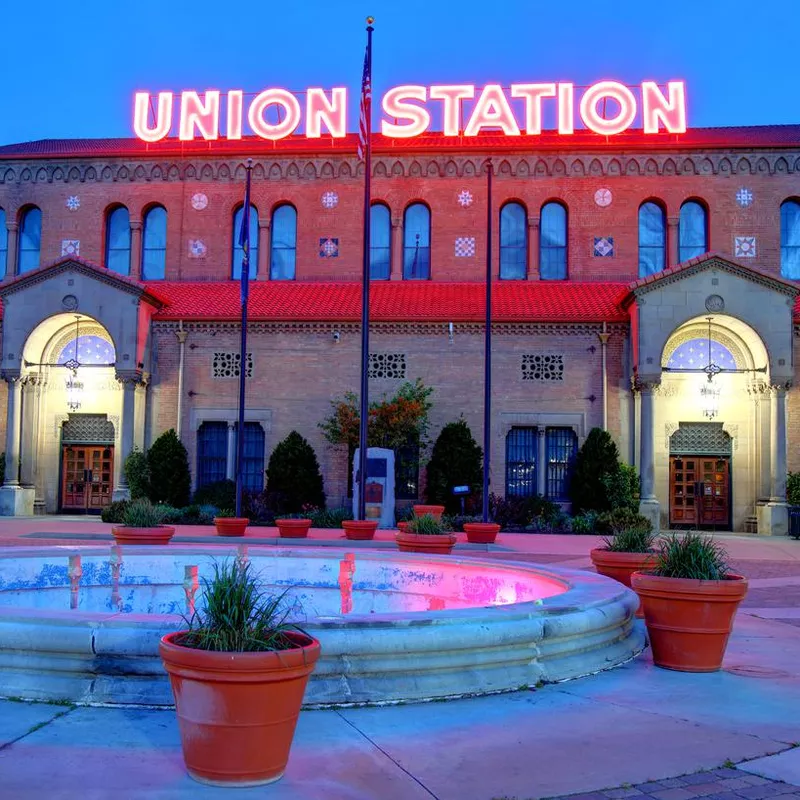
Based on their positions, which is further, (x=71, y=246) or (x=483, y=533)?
(x=71, y=246)

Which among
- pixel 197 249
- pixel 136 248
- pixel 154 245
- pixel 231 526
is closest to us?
pixel 231 526

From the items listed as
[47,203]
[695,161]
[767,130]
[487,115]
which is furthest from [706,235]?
[47,203]

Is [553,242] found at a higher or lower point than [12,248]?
higher

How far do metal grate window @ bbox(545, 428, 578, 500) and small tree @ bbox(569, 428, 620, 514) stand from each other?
1.18m

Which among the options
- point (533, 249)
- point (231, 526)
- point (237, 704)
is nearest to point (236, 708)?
point (237, 704)

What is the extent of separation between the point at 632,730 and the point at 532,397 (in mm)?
27669

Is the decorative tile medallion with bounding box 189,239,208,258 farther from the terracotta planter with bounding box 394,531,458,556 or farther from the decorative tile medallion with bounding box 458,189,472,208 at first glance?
the terracotta planter with bounding box 394,531,458,556

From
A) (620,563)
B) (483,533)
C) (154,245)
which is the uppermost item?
(154,245)

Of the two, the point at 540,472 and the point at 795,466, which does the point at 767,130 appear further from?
the point at 540,472

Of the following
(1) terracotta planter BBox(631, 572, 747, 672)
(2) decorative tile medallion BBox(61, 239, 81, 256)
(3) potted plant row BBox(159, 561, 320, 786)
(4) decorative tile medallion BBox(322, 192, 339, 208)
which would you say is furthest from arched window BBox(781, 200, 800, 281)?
(3) potted plant row BBox(159, 561, 320, 786)

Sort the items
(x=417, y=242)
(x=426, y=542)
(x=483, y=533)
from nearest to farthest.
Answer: (x=426, y=542)
(x=483, y=533)
(x=417, y=242)

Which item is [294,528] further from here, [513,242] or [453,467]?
[513,242]

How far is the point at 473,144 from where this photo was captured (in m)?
38.8

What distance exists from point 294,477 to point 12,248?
17605mm
